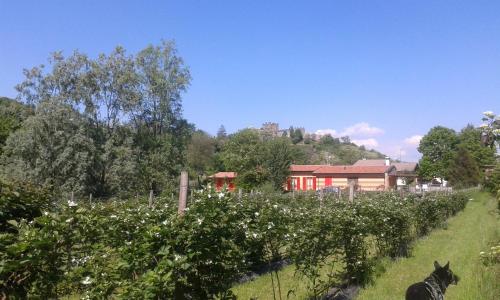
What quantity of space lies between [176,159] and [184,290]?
32.2 metres

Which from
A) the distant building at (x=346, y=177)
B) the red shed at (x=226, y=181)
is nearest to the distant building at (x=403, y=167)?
the distant building at (x=346, y=177)

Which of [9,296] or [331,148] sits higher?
[331,148]

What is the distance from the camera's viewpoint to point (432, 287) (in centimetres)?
537

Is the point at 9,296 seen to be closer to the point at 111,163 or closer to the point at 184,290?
the point at 184,290

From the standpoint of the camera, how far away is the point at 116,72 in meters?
32.6

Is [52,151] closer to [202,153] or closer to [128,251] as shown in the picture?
[128,251]

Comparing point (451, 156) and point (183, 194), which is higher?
point (451, 156)

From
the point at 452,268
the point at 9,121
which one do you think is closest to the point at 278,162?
the point at 9,121

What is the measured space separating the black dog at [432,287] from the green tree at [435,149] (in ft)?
262

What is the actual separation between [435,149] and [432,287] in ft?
289

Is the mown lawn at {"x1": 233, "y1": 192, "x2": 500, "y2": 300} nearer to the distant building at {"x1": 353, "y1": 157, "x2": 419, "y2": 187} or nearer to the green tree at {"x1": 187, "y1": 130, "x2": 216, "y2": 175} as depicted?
the green tree at {"x1": 187, "y1": 130, "x2": 216, "y2": 175}

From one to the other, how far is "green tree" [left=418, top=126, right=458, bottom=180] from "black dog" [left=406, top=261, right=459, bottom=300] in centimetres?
7992

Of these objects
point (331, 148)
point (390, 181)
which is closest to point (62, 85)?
point (390, 181)

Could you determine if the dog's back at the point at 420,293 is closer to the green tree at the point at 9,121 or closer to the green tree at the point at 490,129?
the green tree at the point at 490,129
